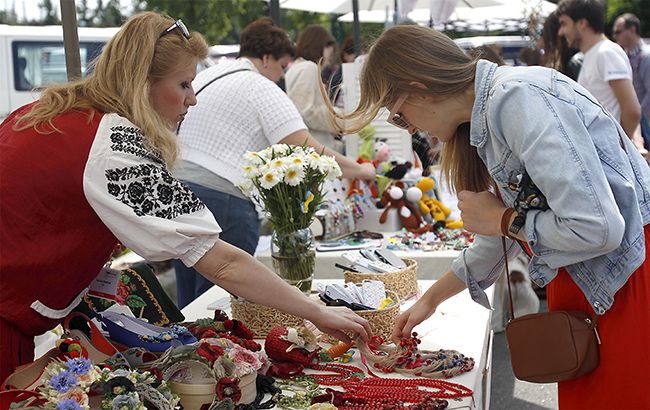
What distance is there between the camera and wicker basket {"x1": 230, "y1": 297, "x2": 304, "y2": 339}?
2199 millimetres

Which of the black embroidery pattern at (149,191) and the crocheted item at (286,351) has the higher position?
the black embroidery pattern at (149,191)

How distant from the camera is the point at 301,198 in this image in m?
2.46

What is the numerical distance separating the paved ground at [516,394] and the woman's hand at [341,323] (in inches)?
77.6

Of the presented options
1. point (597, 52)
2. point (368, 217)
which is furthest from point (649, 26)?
point (368, 217)

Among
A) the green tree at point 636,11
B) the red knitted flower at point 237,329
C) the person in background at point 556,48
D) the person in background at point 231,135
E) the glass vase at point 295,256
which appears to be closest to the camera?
the red knitted flower at point 237,329

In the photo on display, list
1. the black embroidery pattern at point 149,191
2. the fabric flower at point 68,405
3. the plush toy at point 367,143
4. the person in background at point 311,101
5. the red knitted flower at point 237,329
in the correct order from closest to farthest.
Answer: the fabric flower at point 68,405 → the black embroidery pattern at point 149,191 → the red knitted flower at point 237,329 → the plush toy at point 367,143 → the person in background at point 311,101

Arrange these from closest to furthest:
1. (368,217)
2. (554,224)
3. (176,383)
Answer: (554,224)
(176,383)
(368,217)

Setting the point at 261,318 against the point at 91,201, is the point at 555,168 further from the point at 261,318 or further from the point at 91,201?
the point at 261,318

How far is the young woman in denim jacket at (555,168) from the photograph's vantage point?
1448 millimetres

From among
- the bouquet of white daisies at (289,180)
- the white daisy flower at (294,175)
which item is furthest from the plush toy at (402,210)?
the white daisy flower at (294,175)

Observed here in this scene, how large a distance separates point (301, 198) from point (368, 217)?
57.8 inches

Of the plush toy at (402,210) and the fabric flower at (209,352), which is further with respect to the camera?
the plush toy at (402,210)

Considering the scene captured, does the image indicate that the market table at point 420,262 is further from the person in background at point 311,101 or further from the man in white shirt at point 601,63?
the man in white shirt at point 601,63

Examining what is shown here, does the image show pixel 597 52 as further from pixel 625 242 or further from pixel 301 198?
pixel 625 242
